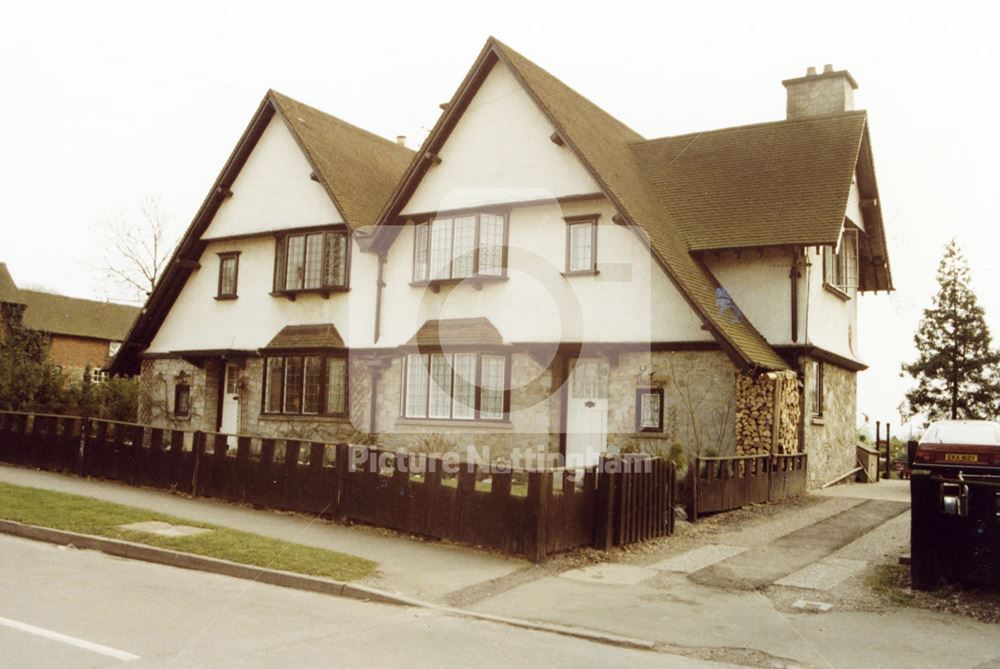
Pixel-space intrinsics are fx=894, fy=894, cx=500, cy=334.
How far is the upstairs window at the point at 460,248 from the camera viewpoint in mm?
21938

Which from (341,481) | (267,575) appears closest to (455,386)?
(341,481)

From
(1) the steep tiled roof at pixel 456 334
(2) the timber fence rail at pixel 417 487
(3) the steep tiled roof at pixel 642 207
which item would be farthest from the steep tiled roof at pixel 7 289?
(3) the steep tiled roof at pixel 642 207

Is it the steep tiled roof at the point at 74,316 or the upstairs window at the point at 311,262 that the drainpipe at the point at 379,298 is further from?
the steep tiled roof at the point at 74,316

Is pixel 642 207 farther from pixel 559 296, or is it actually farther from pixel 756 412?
pixel 756 412

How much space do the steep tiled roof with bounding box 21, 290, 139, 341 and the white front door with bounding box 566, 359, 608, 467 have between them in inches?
1870

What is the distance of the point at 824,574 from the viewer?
11203mm

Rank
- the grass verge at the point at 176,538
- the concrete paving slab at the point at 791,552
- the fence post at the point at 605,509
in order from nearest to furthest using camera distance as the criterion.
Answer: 1. the grass verge at the point at 176,538
2. the concrete paving slab at the point at 791,552
3. the fence post at the point at 605,509

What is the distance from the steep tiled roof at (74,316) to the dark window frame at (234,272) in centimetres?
3703

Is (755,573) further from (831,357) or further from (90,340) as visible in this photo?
(90,340)

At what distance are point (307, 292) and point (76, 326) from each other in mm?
44263

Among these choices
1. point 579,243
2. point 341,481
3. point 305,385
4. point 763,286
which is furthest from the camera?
point 305,385

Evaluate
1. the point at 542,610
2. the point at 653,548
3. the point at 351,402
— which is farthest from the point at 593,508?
the point at 351,402

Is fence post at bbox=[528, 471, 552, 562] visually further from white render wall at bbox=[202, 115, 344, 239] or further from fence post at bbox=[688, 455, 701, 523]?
white render wall at bbox=[202, 115, 344, 239]

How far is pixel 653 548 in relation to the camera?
1316 centimetres
